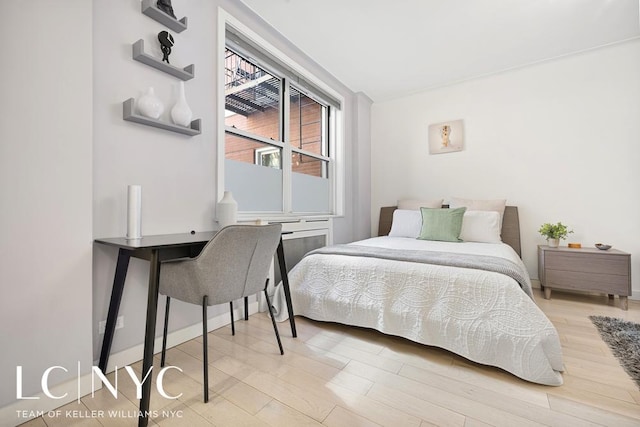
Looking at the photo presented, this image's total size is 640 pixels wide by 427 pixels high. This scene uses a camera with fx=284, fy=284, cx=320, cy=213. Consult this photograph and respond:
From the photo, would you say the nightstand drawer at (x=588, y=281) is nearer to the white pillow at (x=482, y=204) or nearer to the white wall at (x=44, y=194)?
the white pillow at (x=482, y=204)

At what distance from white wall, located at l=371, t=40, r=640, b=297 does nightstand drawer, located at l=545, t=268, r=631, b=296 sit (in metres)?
0.47

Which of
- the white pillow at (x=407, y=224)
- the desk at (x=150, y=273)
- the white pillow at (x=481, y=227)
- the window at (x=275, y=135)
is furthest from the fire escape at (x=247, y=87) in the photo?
the white pillow at (x=481, y=227)

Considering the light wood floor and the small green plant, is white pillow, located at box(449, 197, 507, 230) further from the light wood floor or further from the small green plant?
the light wood floor

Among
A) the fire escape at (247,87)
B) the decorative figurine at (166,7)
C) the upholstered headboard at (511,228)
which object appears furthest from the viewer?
the upholstered headboard at (511,228)

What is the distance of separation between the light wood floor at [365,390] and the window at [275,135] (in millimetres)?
1309

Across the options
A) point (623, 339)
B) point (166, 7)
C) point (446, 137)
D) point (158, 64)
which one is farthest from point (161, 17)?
point (623, 339)

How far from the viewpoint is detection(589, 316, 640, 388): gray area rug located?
61.3 inches

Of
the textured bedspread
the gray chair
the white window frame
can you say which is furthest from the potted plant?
the gray chair

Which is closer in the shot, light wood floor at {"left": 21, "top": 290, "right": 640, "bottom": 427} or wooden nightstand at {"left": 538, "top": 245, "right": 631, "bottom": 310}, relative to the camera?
light wood floor at {"left": 21, "top": 290, "right": 640, "bottom": 427}

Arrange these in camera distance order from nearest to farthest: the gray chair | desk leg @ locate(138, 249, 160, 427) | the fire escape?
desk leg @ locate(138, 249, 160, 427), the gray chair, the fire escape

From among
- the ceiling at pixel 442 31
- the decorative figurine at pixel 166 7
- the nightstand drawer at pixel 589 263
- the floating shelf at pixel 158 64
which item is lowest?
the nightstand drawer at pixel 589 263

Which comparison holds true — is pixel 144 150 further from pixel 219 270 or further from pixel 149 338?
pixel 149 338

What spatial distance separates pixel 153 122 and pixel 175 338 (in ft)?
4.45

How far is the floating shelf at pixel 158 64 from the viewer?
1.60 meters
